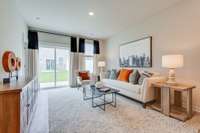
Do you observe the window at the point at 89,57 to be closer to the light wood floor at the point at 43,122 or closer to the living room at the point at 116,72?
the living room at the point at 116,72

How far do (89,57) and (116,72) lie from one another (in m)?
2.28

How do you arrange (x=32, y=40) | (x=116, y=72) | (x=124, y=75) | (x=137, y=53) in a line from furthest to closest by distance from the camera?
(x=32, y=40), (x=116, y=72), (x=137, y=53), (x=124, y=75)

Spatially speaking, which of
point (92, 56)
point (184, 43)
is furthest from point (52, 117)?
point (92, 56)

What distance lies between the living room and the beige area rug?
17mm

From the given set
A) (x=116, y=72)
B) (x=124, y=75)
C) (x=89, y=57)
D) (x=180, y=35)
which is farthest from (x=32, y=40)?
(x=180, y=35)

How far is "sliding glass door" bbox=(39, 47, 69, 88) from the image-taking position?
5555mm

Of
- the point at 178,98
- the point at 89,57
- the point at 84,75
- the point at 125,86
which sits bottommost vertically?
the point at 178,98

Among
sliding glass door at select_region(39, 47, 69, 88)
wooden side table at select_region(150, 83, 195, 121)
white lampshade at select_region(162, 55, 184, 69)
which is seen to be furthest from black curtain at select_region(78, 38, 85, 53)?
white lampshade at select_region(162, 55, 184, 69)

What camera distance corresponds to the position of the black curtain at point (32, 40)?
16.1 ft

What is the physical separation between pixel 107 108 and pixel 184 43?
8.29ft

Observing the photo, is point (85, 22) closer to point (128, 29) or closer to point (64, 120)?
point (128, 29)

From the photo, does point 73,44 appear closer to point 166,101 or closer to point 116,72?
point 116,72

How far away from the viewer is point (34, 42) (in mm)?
4988

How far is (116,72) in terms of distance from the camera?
4812mm
